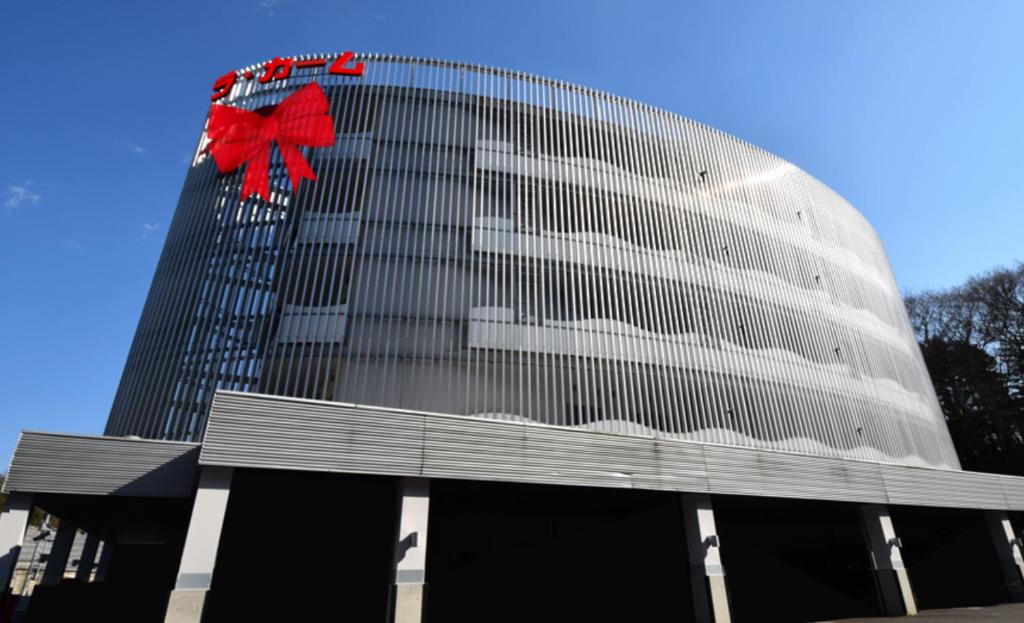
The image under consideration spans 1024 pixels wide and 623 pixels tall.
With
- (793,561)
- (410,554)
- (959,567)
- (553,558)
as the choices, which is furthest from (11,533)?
(959,567)

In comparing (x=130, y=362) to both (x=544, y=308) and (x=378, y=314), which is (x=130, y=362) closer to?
(x=378, y=314)

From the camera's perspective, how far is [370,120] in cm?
2264

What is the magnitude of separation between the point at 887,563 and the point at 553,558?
37.3ft

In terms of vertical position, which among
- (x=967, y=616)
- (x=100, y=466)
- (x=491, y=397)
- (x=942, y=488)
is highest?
(x=491, y=397)

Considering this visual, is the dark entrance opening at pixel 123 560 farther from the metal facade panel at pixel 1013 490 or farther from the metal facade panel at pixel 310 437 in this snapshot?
the metal facade panel at pixel 1013 490

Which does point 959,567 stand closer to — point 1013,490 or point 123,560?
point 1013,490

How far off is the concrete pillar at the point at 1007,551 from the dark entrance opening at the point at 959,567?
38 centimetres

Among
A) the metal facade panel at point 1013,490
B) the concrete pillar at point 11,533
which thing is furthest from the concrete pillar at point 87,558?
the metal facade panel at point 1013,490

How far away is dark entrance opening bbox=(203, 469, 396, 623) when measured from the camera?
15.6 m

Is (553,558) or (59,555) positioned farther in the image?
(553,558)

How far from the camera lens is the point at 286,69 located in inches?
951

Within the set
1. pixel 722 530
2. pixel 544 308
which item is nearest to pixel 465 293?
→ pixel 544 308

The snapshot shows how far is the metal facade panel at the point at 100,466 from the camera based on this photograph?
11.6 metres

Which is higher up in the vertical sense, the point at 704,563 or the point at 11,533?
the point at 11,533
